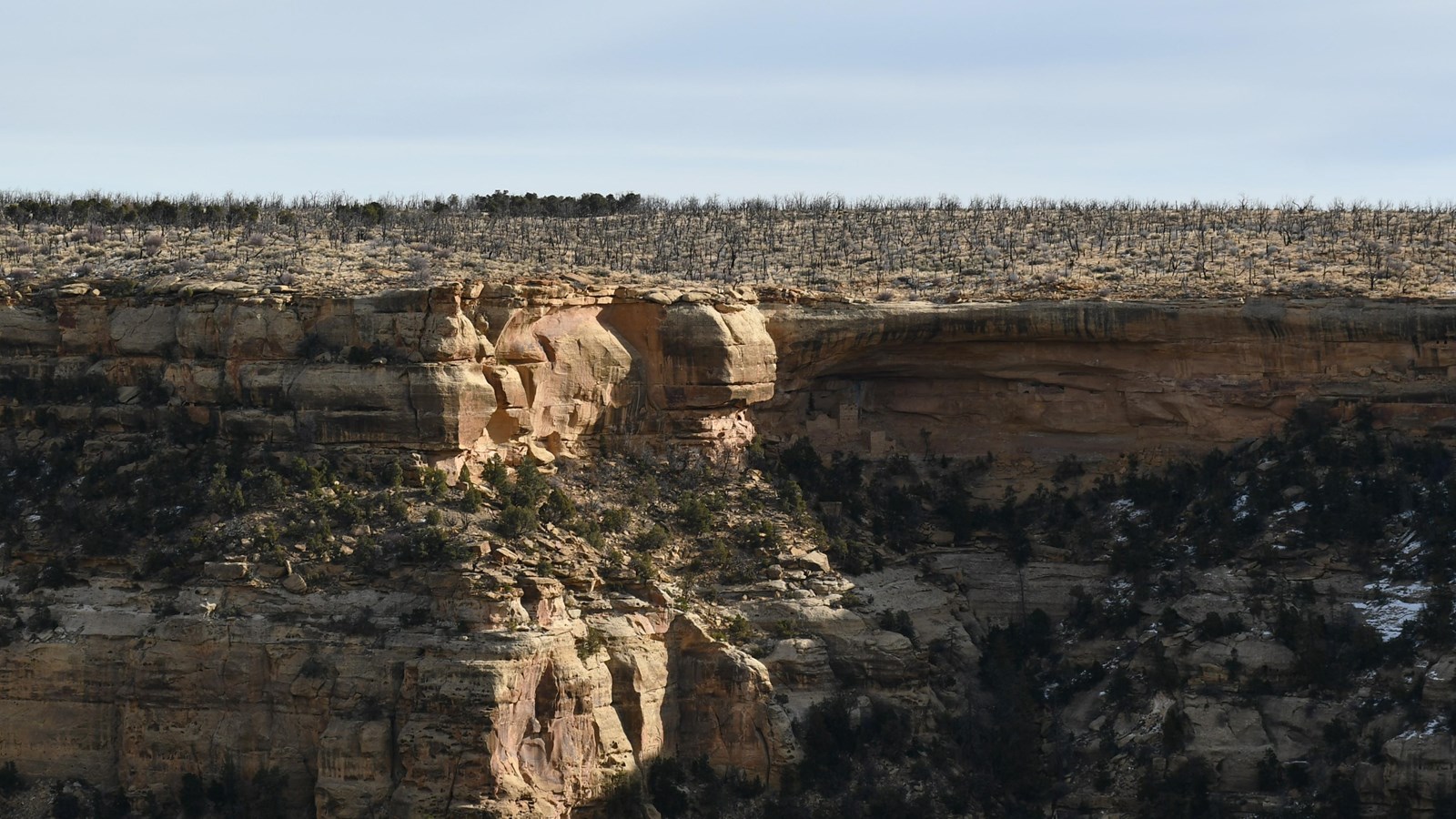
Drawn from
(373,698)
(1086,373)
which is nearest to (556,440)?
(373,698)

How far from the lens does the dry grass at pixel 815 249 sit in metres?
67.3

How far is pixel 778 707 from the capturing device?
58562mm

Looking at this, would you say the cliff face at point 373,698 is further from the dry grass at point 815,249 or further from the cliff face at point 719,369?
the dry grass at point 815,249

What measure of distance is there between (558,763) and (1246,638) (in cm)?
1631

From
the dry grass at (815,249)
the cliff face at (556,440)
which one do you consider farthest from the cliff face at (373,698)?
the dry grass at (815,249)

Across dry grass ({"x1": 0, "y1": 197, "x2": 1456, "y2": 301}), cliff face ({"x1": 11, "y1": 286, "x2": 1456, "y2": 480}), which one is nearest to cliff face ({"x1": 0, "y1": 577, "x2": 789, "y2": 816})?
cliff face ({"x1": 11, "y1": 286, "x2": 1456, "y2": 480})

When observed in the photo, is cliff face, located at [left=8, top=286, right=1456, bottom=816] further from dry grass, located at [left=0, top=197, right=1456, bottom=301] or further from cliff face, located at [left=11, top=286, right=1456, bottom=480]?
dry grass, located at [left=0, top=197, right=1456, bottom=301]

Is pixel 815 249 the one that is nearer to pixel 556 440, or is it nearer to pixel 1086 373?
pixel 1086 373

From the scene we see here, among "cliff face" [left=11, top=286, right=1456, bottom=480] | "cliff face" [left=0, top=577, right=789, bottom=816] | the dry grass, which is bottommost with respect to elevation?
"cliff face" [left=0, top=577, right=789, bottom=816]

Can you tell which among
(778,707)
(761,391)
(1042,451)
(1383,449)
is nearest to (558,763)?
(778,707)

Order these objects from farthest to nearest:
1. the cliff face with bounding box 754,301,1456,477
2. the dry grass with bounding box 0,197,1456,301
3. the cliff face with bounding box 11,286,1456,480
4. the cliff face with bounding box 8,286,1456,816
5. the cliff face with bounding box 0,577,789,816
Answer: the dry grass with bounding box 0,197,1456,301 → the cliff face with bounding box 754,301,1456,477 → the cliff face with bounding box 11,286,1456,480 → the cliff face with bounding box 8,286,1456,816 → the cliff face with bounding box 0,577,789,816

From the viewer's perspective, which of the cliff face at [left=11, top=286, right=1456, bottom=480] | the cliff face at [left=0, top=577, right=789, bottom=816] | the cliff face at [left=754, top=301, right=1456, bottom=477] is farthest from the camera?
the cliff face at [left=754, top=301, right=1456, bottom=477]

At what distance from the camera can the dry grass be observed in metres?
→ 67.3

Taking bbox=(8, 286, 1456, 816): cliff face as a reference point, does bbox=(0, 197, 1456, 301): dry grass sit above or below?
above
